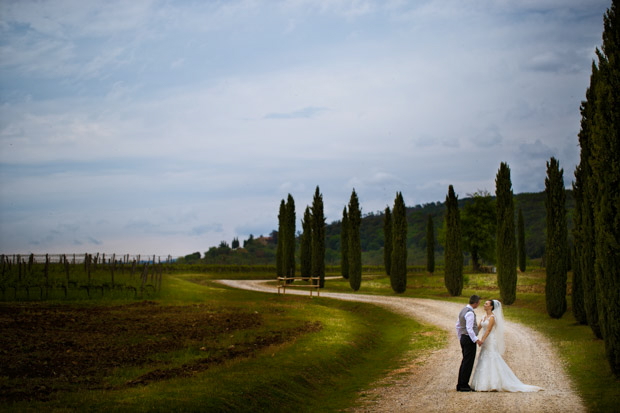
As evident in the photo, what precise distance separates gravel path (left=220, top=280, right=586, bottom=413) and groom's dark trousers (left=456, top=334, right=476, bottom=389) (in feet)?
1.06

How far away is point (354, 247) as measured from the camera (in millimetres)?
52750

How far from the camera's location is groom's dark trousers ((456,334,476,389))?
12.9 metres

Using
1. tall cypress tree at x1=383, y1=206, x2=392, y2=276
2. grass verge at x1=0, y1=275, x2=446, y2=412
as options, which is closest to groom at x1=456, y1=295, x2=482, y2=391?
grass verge at x1=0, y1=275, x2=446, y2=412

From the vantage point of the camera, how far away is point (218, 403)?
11703 mm

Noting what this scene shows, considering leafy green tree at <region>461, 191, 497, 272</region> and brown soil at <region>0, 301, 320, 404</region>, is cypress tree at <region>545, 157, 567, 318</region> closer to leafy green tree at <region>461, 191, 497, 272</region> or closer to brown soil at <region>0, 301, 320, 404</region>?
brown soil at <region>0, 301, 320, 404</region>

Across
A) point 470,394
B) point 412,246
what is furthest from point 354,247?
point 412,246

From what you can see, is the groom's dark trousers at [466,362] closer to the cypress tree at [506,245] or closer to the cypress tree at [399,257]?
the cypress tree at [506,245]

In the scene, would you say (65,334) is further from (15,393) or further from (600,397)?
(600,397)

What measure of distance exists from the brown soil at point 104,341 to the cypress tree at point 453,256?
19.3 meters

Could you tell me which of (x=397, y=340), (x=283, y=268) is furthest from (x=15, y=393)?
(x=283, y=268)

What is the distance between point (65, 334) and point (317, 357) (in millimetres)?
9793

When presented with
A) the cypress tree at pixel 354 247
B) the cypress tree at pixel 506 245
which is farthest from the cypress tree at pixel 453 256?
the cypress tree at pixel 354 247

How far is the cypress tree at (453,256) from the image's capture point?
42.2m

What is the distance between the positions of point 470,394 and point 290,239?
52.5 m
